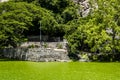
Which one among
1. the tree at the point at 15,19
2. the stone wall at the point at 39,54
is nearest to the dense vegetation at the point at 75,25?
the tree at the point at 15,19

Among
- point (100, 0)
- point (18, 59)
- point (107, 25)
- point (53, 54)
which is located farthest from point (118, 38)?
point (18, 59)

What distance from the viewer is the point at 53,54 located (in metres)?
42.5

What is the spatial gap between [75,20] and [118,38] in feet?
28.2

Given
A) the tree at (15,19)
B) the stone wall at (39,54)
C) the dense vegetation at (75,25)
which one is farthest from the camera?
the tree at (15,19)

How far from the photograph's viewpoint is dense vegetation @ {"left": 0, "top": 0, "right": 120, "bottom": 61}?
4341 cm

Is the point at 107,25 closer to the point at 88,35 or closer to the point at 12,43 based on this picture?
the point at 88,35

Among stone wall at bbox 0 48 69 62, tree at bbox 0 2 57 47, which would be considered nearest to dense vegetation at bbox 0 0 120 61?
tree at bbox 0 2 57 47

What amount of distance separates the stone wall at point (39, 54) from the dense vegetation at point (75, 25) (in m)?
1.52

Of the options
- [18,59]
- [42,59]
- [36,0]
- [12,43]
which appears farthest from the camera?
[36,0]

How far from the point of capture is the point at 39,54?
42.2 m

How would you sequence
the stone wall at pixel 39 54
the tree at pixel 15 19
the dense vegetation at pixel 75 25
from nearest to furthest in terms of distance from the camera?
the stone wall at pixel 39 54 < the dense vegetation at pixel 75 25 < the tree at pixel 15 19

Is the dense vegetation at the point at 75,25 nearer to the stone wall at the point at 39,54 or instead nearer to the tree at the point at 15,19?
the tree at the point at 15,19

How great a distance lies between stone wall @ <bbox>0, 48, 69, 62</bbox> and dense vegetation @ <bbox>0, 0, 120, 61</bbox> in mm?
1519

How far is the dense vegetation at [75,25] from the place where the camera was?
1709 inches
